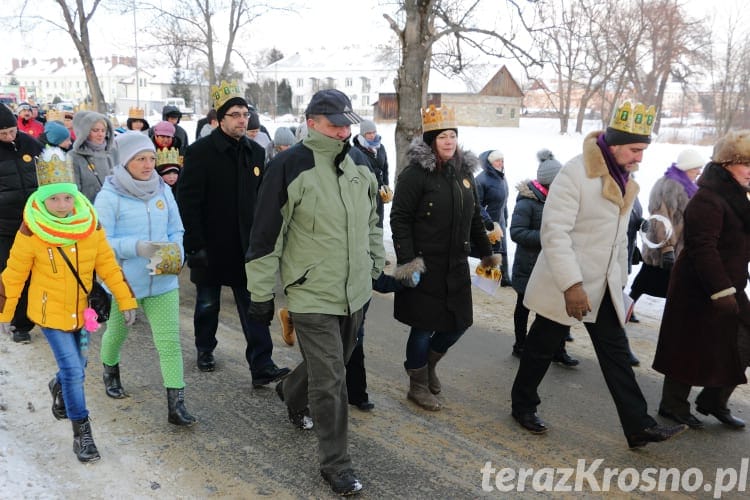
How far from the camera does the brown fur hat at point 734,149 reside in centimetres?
408

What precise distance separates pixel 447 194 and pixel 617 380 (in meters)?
1.64

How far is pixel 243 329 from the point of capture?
5.08m

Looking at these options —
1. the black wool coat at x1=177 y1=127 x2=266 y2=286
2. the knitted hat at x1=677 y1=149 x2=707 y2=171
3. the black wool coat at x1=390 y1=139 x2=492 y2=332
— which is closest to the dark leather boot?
the black wool coat at x1=390 y1=139 x2=492 y2=332

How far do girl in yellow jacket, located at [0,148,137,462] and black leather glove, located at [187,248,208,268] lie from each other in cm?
87

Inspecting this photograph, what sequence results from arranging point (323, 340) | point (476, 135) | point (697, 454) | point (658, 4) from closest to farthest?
point (323, 340)
point (697, 454)
point (658, 4)
point (476, 135)

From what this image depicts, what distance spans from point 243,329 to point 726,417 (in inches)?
143

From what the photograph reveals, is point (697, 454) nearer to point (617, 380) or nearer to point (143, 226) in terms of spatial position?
point (617, 380)

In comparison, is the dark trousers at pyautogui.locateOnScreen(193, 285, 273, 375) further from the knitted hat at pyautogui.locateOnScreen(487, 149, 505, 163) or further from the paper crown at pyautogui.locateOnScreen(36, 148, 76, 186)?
the knitted hat at pyautogui.locateOnScreen(487, 149, 505, 163)

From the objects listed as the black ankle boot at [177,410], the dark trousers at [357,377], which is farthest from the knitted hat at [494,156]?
the black ankle boot at [177,410]

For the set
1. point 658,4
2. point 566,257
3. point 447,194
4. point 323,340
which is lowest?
point 323,340

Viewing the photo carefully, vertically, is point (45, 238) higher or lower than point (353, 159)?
lower

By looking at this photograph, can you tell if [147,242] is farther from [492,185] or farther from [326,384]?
[492,185]

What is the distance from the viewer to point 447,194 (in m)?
4.41

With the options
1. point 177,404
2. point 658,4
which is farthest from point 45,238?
point 658,4
